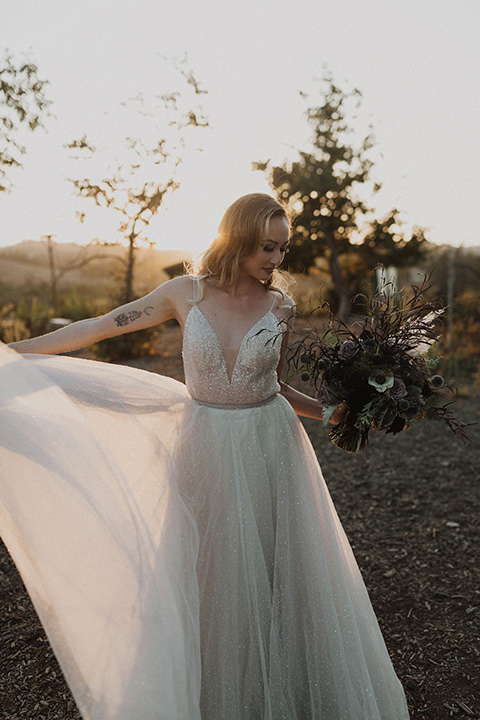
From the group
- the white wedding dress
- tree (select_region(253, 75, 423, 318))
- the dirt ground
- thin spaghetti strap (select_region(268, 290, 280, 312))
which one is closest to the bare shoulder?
thin spaghetti strap (select_region(268, 290, 280, 312))

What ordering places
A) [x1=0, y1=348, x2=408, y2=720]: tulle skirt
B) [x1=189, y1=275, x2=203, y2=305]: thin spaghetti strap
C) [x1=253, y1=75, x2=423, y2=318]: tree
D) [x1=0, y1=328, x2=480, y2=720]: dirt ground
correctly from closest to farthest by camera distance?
[x1=0, y1=348, x2=408, y2=720]: tulle skirt → [x1=189, y1=275, x2=203, y2=305]: thin spaghetti strap → [x1=0, y1=328, x2=480, y2=720]: dirt ground → [x1=253, y1=75, x2=423, y2=318]: tree

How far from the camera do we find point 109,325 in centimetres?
264

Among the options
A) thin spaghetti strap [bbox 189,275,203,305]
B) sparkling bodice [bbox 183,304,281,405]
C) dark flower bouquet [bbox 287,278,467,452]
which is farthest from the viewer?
thin spaghetti strap [bbox 189,275,203,305]

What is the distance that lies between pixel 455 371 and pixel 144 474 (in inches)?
315

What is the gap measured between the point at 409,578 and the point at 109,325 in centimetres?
285

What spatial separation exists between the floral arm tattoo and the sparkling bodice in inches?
9.8

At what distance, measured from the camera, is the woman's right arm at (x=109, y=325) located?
8.42 feet

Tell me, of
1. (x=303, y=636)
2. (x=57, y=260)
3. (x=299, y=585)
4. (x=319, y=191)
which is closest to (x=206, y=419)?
(x=299, y=585)

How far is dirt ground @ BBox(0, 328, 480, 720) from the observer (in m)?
2.87

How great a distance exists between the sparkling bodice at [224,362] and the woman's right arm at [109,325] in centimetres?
21

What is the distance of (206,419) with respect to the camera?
2.54 metres

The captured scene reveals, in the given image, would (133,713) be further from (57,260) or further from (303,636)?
(57,260)

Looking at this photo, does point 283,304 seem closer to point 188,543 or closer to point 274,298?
point 274,298

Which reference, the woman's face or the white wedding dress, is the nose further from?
the white wedding dress
